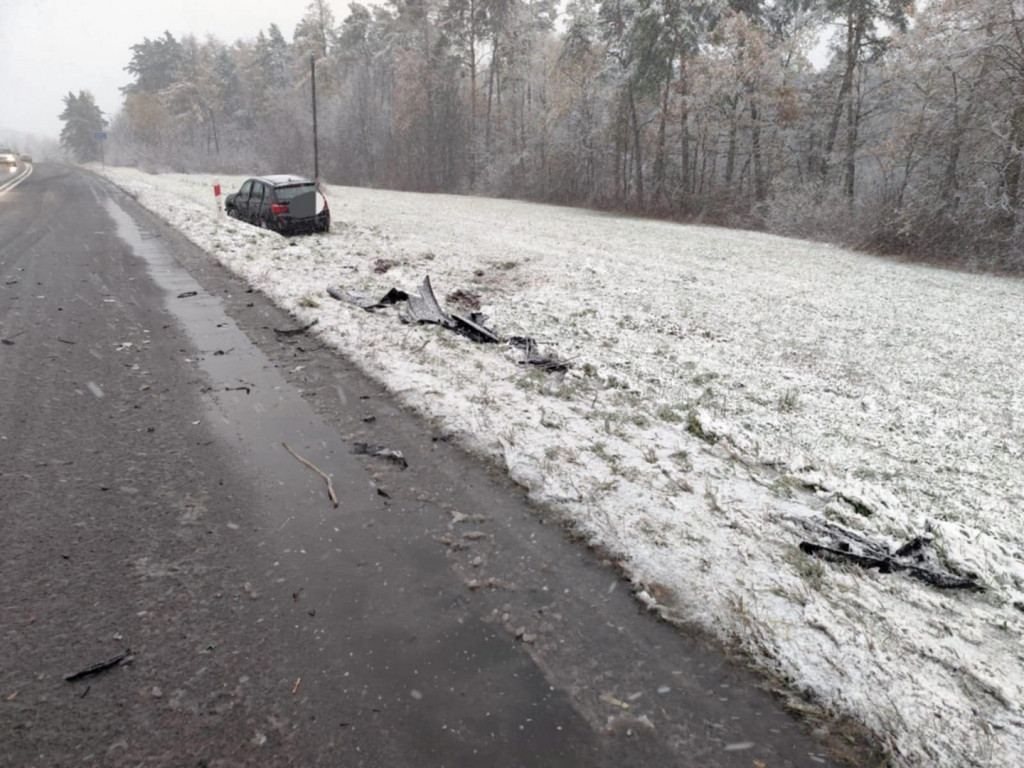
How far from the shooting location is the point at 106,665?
2.37 m

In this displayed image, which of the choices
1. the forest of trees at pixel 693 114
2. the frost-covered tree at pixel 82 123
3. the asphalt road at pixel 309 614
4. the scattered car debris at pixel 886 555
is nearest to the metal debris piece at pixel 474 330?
the asphalt road at pixel 309 614

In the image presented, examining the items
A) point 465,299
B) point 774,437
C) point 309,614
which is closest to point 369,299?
point 465,299

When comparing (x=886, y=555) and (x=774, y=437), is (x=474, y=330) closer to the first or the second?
(x=774, y=437)

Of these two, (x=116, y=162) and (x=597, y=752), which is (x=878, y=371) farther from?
(x=116, y=162)

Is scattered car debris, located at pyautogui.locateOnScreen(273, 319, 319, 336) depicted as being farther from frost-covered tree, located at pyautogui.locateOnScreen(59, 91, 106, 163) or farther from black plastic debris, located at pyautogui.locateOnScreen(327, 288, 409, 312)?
frost-covered tree, located at pyautogui.locateOnScreen(59, 91, 106, 163)

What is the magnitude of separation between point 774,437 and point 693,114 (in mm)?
26441

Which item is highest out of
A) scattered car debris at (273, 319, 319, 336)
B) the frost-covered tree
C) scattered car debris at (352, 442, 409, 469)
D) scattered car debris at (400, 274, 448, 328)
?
the frost-covered tree

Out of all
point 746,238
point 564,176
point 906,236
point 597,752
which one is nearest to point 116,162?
point 564,176

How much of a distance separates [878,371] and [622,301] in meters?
4.12

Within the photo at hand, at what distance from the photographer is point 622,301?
9992 mm

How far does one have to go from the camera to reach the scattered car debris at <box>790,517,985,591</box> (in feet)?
10.2

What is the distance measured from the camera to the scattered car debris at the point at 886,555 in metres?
3.10

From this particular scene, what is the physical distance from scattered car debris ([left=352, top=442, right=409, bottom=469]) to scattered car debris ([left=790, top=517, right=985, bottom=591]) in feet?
8.75

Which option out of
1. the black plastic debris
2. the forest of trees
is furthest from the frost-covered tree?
A: the black plastic debris
